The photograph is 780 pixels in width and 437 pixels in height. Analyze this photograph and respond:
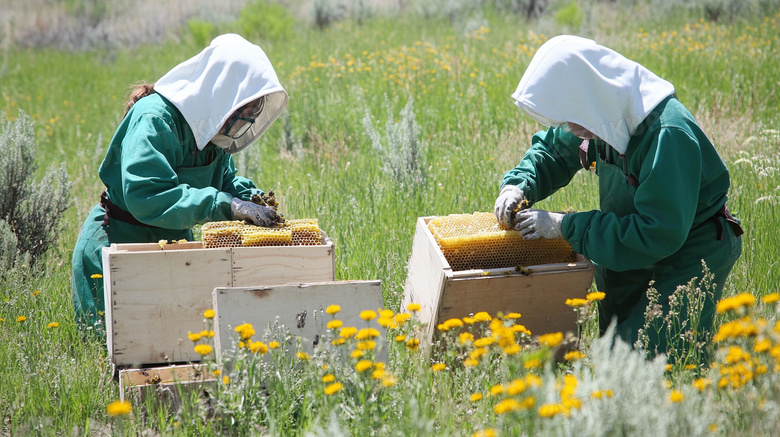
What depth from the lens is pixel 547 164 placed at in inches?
146

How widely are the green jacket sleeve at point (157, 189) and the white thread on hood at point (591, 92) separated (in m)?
1.53

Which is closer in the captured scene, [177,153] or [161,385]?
[161,385]

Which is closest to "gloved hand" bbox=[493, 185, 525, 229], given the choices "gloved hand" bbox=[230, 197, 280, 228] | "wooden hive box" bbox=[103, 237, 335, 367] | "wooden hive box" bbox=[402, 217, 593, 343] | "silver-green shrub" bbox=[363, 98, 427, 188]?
"wooden hive box" bbox=[402, 217, 593, 343]

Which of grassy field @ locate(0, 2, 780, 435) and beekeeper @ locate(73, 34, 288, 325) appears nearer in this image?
grassy field @ locate(0, 2, 780, 435)

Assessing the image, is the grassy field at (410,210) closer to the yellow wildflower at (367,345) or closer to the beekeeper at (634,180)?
the yellow wildflower at (367,345)

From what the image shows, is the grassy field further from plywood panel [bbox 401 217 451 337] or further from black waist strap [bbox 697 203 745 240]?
black waist strap [bbox 697 203 745 240]

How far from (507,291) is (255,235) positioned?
1.18 m

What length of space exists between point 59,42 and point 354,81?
11.3 m

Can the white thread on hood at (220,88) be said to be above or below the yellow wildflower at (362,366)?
above

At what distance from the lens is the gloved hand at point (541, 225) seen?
3.07m

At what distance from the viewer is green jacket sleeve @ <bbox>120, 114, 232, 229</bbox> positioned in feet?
10.3

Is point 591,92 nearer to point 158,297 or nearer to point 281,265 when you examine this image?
point 281,265

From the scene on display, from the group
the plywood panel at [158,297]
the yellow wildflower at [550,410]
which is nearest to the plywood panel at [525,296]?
the plywood panel at [158,297]

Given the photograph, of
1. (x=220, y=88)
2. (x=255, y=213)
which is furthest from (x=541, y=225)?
(x=220, y=88)
